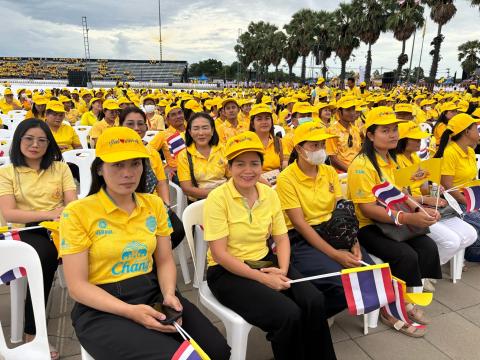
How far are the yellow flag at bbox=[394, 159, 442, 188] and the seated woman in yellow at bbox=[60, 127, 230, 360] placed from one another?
6.26ft

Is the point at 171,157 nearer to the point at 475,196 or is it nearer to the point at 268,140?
the point at 268,140

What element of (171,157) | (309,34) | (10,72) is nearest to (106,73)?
(10,72)

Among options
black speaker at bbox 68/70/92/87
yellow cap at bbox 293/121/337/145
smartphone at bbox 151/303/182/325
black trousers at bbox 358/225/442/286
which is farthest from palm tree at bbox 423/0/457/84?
black speaker at bbox 68/70/92/87

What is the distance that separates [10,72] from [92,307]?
67.5 m

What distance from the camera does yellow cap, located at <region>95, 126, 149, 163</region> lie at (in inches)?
73.8

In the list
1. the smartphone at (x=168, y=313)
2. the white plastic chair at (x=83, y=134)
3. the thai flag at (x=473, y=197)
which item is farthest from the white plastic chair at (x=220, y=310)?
the white plastic chair at (x=83, y=134)

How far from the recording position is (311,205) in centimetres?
283

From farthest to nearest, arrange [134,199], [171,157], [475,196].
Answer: [171,157] < [475,196] < [134,199]

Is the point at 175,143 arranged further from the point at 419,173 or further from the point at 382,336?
the point at 382,336

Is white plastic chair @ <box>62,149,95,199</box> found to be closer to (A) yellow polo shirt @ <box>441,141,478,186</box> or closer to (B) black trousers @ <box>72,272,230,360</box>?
(B) black trousers @ <box>72,272,230,360</box>

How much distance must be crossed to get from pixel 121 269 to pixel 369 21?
3302 cm

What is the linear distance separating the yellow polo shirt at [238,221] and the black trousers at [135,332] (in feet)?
1.52

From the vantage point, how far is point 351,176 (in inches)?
124

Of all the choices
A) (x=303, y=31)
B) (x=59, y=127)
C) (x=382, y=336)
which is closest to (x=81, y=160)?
(x=59, y=127)
